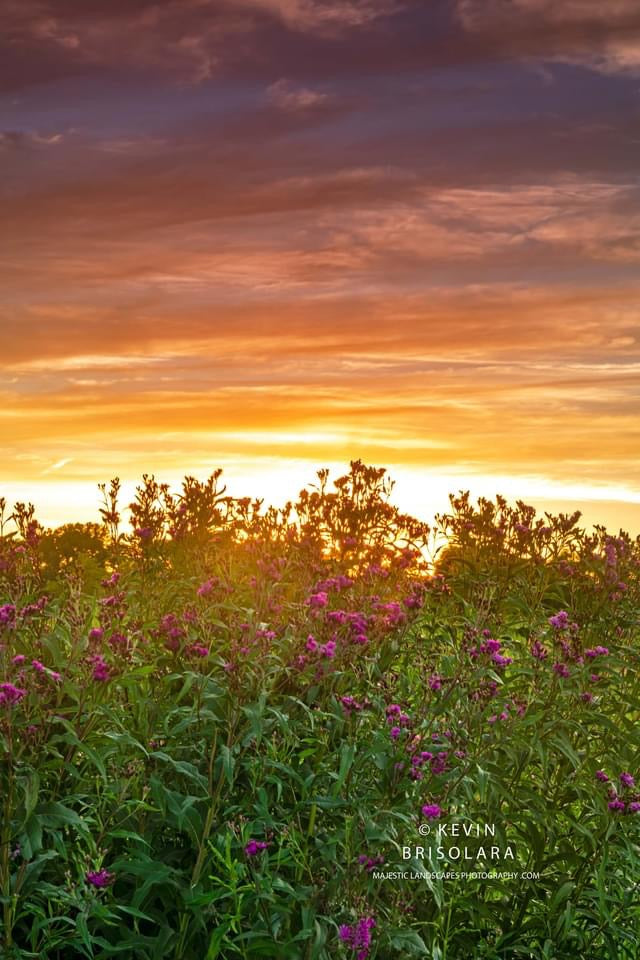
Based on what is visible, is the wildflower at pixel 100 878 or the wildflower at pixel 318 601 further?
the wildflower at pixel 318 601

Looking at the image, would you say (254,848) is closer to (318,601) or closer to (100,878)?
(100,878)

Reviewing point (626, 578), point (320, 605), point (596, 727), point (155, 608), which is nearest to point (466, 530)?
point (626, 578)

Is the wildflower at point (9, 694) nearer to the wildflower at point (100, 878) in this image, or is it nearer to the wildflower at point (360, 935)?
the wildflower at point (100, 878)

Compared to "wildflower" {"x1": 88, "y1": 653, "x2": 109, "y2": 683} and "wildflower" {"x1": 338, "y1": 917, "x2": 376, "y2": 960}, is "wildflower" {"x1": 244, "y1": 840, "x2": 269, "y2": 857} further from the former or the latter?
"wildflower" {"x1": 88, "y1": 653, "x2": 109, "y2": 683}

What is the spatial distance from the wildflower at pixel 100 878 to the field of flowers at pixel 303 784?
0.06 ft

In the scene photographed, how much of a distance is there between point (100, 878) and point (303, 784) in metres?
1.01

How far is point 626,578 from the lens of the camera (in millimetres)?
7902

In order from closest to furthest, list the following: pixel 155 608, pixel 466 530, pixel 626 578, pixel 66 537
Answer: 1. pixel 155 608
2. pixel 626 578
3. pixel 466 530
4. pixel 66 537

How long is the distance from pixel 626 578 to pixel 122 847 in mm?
4375

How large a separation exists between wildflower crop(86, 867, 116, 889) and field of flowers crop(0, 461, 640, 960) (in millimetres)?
17

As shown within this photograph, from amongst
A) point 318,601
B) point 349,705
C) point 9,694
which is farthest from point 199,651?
point 9,694

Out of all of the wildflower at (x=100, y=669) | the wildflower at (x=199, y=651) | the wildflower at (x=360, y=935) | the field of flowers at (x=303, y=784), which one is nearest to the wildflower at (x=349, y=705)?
the field of flowers at (x=303, y=784)

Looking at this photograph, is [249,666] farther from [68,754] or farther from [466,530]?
[466,530]

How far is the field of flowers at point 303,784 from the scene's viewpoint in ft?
14.9
